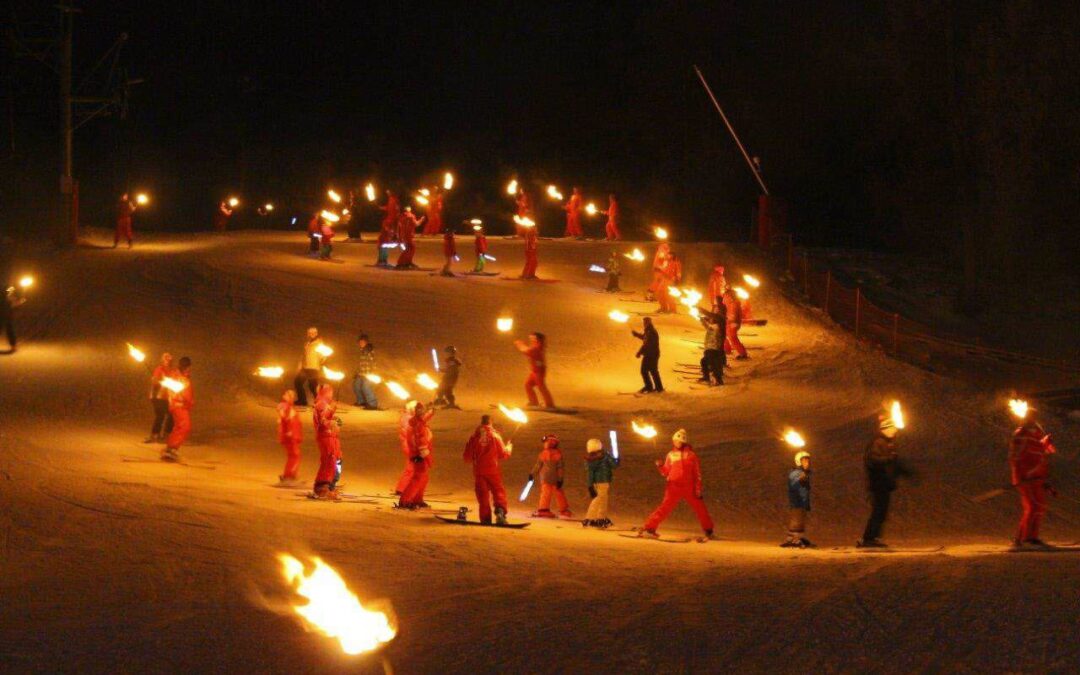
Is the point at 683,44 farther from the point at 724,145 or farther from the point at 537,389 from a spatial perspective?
the point at 537,389

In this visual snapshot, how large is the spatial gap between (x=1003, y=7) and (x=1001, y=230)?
6.75 m

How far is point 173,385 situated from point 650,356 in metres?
8.13

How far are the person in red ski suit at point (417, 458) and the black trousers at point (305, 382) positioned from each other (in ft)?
21.8

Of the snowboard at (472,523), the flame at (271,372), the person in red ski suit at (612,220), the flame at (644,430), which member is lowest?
the snowboard at (472,523)

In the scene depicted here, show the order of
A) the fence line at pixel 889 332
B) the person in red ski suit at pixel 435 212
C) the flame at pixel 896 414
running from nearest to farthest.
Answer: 1. the flame at pixel 896 414
2. the fence line at pixel 889 332
3. the person in red ski suit at pixel 435 212

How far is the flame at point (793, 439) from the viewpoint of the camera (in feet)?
52.2

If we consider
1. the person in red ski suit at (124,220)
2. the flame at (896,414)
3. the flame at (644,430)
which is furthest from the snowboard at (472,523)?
the person in red ski suit at (124,220)

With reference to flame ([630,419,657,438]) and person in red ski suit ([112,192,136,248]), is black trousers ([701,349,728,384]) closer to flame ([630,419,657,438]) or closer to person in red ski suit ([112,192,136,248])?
flame ([630,419,657,438])

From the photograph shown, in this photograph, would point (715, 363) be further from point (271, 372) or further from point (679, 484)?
point (679, 484)

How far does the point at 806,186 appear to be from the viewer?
46656 millimetres

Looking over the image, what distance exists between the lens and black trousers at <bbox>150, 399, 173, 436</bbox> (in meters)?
17.1

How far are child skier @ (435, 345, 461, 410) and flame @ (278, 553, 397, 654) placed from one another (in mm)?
9781

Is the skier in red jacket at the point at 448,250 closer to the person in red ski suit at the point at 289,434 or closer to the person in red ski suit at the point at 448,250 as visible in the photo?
the person in red ski suit at the point at 448,250

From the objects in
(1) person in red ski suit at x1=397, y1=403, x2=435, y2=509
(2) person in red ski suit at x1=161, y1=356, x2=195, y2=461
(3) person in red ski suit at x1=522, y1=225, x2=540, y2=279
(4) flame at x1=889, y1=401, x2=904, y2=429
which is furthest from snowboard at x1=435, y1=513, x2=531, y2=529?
(3) person in red ski suit at x1=522, y1=225, x2=540, y2=279
